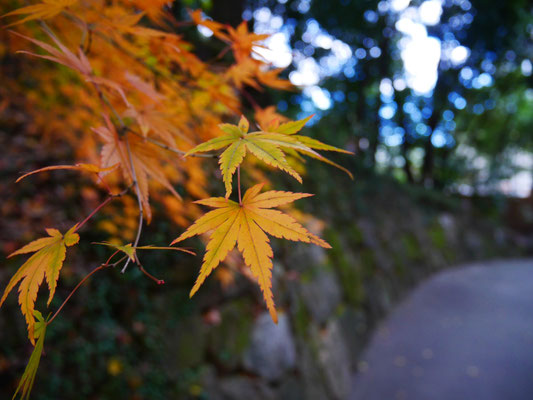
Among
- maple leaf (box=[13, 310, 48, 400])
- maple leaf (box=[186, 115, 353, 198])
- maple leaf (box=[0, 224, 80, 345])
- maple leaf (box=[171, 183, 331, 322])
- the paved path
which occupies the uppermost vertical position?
maple leaf (box=[186, 115, 353, 198])

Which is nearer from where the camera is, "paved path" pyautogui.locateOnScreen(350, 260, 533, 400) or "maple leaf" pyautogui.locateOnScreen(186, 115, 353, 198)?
"maple leaf" pyautogui.locateOnScreen(186, 115, 353, 198)

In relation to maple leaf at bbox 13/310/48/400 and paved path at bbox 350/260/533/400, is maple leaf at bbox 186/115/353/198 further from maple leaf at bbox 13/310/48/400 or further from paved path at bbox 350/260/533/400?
paved path at bbox 350/260/533/400

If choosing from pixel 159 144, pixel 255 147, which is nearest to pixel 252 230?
pixel 255 147

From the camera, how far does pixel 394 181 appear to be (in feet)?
25.3

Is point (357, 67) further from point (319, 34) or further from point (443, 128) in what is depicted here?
point (443, 128)

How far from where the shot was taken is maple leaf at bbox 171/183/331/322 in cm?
50

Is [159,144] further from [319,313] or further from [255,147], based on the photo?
[319,313]

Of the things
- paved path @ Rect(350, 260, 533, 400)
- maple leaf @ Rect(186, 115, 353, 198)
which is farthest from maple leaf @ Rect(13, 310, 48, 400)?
paved path @ Rect(350, 260, 533, 400)

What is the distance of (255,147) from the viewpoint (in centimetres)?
54

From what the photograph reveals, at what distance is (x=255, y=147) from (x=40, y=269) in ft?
1.34

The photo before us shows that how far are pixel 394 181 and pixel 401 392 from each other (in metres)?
5.33

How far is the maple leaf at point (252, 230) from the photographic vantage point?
0.50m

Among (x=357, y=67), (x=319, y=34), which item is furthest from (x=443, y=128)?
(x=319, y=34)

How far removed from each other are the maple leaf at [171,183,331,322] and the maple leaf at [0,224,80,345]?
211 mm
